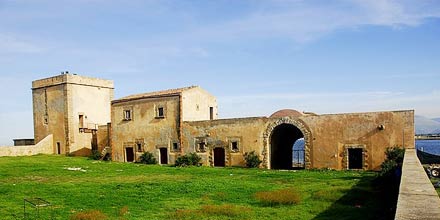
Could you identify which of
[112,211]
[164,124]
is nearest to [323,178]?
[112,211]

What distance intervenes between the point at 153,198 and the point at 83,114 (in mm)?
28201

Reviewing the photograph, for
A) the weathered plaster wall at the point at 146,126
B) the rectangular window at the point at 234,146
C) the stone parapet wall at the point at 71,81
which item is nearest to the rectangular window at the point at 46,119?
the stone parapet wall at the point at 71,81

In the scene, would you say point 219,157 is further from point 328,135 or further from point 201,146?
point 328,135

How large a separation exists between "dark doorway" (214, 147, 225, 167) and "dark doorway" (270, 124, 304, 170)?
13.2 ft

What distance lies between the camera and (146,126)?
1358 inches

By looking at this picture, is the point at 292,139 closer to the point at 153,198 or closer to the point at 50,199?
the point at 153,198

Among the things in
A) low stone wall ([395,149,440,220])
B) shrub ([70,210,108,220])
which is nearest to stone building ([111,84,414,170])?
low stone wall ([395,149,440,220])

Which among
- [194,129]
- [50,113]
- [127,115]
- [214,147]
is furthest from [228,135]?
[50,113]

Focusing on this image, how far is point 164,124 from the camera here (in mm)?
33312

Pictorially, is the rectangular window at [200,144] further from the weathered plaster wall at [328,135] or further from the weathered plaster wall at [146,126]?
the weathered plaster wall at [146,126]

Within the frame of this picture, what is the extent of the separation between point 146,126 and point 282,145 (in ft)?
39.4

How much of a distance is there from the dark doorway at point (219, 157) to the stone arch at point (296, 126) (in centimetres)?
392

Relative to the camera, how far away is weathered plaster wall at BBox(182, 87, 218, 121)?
32.6 meters

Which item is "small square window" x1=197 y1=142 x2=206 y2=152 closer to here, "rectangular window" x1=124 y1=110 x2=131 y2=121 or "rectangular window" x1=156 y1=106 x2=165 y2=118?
"rectangular window" x1=156 y1=106 x2=165 y2=118
